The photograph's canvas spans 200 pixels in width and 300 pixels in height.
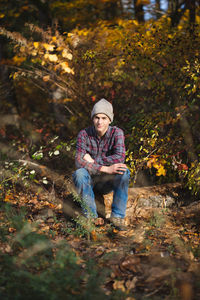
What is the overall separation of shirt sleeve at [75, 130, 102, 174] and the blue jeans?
3.0 inches

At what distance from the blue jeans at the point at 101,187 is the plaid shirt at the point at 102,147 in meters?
0.15

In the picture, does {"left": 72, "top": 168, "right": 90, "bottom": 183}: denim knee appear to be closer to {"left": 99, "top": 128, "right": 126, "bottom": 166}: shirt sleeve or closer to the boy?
the boy

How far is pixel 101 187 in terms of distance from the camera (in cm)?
367

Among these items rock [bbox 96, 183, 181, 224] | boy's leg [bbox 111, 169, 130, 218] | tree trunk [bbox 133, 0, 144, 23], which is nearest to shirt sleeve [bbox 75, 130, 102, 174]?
boy's leg [bbox 111, 169, 130, 218]

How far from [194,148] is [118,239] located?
6.95 ft

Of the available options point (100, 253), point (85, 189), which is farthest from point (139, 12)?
point (100, 253)

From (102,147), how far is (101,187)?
1.71ft

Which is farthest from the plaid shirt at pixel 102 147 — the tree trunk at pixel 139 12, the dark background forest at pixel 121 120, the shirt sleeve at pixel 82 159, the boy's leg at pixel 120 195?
the tree trunk at pixel 139 12

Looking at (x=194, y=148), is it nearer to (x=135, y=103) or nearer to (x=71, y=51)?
(x=135, y=103)

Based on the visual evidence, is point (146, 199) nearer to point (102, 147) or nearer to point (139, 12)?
point (102, 147)

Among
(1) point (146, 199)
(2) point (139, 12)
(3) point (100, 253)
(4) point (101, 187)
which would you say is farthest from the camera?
(2) point (139, 12)

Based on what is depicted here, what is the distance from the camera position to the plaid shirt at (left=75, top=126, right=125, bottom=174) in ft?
11.7

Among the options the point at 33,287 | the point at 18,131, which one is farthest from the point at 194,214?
the point at 18,131

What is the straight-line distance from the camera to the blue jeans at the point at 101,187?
10.8 feet
